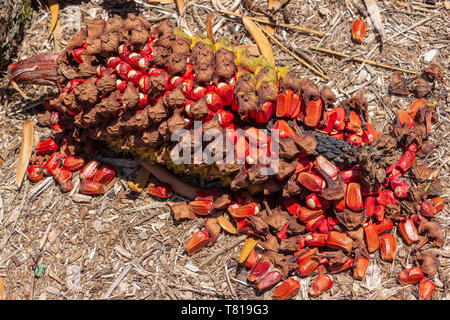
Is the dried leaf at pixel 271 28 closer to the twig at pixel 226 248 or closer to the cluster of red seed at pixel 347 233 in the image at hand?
the cluster of red seed at pixel 347 233

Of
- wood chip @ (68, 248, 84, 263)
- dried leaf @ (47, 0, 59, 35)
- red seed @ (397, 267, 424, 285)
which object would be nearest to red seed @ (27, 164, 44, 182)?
wood chip @ (68, 248, 84, 263)

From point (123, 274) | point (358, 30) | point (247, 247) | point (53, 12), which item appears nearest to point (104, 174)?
point (123, 274)

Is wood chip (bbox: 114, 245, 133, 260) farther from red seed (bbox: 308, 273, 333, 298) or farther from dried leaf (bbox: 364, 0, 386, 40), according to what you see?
dried leaf (bbox: 364, 0, 386, 40)

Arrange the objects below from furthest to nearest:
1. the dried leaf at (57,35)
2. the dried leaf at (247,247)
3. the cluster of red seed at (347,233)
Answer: the dried leaf at (57,35) < the dried leaf at (247,247) < the cluster of red seed at (347,233)

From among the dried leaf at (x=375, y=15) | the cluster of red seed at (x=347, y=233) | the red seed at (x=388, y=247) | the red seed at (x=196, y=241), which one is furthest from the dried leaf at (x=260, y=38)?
the red seed at (x=388, y=247)

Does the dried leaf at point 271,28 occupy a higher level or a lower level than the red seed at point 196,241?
higher

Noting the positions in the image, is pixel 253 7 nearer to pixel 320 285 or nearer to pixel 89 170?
pixel 89 170
